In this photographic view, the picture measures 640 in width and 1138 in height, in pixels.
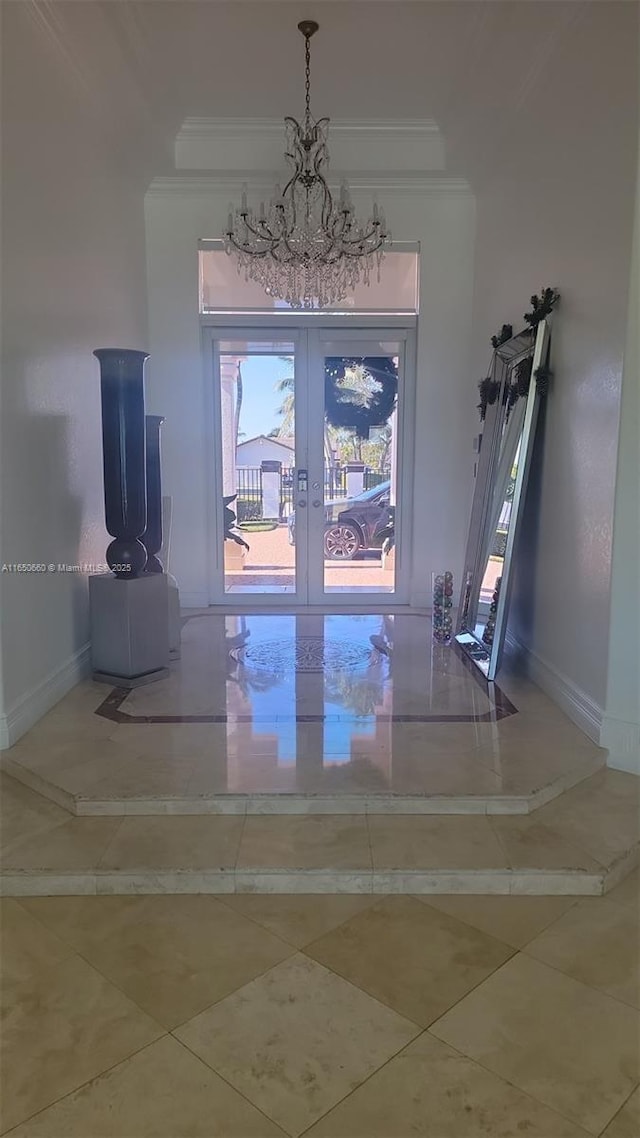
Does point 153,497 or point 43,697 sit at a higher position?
point 153,497

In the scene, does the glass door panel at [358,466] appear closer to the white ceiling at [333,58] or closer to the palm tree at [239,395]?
the palm tree at [239,395]

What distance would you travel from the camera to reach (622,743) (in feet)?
10.3

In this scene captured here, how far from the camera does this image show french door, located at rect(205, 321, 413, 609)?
604cm

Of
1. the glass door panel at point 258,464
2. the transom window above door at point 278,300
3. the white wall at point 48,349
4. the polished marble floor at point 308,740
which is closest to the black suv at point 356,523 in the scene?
the glass door panel at point 258,464

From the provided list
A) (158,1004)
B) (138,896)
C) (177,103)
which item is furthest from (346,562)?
(158,1004)

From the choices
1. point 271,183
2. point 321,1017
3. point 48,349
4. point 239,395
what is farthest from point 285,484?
point 321,1017

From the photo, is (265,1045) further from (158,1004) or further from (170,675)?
(170,675)

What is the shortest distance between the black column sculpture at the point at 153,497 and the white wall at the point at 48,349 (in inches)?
12.9

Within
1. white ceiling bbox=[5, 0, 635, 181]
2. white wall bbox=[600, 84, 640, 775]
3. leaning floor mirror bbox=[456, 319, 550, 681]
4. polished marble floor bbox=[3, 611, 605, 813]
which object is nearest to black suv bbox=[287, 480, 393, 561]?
leaning floor mirror bbox=[456, 319, 550, 681]

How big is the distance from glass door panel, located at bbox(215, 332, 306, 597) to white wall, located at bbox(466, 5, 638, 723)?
226 centimetres

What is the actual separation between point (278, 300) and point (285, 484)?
5.05ft

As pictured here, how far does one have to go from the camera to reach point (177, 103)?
15.7ft

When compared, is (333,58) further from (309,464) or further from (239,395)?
(309,464)

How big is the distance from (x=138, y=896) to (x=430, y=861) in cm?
101
